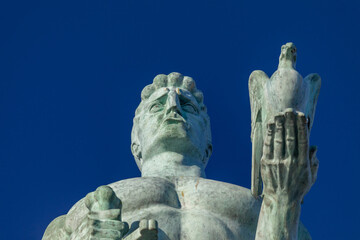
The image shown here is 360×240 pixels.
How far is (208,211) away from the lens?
16.5 m

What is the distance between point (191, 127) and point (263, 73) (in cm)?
342

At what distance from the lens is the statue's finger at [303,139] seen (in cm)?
1427

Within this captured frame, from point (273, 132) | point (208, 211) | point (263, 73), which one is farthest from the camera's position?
point (208, 211)

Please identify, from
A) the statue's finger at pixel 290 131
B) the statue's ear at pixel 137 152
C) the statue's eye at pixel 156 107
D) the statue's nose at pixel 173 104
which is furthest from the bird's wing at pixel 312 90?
the statue's ear at pixel 137 152

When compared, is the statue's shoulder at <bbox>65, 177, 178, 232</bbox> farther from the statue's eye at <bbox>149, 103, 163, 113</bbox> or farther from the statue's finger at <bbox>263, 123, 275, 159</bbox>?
the statue's finger at <bbox>263, 123, 275, 159</bbox>

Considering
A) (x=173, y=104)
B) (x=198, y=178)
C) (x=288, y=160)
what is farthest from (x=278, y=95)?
(x=173, y=104)

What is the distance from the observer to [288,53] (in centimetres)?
1515

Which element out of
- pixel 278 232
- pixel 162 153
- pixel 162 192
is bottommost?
pixel 278 232

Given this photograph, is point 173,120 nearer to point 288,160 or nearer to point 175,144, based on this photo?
point 175,144

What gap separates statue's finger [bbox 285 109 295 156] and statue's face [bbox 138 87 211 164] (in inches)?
157

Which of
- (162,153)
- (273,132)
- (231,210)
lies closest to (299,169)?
(273,132)

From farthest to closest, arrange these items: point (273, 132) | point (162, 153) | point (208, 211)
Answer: point (162, 153) < point (208, 211) < point (273, 132)

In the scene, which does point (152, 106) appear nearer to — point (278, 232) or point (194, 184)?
point (194, 184)

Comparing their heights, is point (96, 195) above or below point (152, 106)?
below
